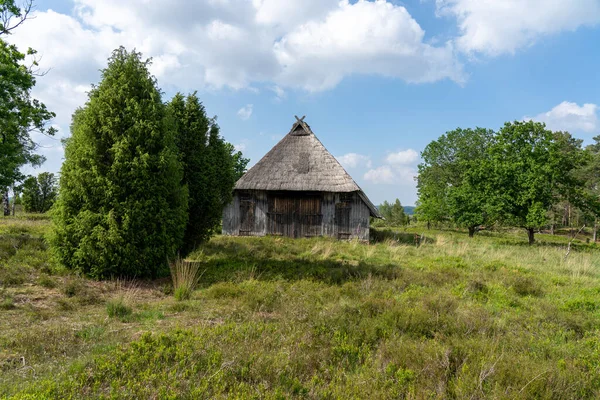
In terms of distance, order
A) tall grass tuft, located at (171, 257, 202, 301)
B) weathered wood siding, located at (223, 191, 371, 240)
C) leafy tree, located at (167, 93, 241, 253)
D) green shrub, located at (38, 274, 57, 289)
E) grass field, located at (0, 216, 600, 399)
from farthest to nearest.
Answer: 1. weathered wood siding, located at (223, 191, 371, 240)
2. leafy tree, located at (167, 93, 241, 253)
3. green shrub, located at (38, 274, 57, 289)
4. tall grass tuft, located at (171, 257, 202, 301)
5. grass field, located at (0, 216, 600, 399)

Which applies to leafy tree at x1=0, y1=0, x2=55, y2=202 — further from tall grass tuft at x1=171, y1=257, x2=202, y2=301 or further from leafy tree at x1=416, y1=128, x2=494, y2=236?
leafy tree at x1=416, y1=128, x2=494, y2=236

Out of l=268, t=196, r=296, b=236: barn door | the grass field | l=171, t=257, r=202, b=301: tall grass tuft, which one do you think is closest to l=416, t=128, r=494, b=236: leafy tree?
l=268, t=196, r=296, b=236: barn door

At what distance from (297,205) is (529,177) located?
13.7m

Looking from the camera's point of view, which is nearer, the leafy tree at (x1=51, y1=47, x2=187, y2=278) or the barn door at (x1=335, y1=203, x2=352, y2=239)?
the leafy tree at (x1=51, y1=47, x2=187, y2=278)

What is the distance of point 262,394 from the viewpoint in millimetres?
3330

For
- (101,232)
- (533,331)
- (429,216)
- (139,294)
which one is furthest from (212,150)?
(429,216)

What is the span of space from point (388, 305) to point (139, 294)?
4785 mm

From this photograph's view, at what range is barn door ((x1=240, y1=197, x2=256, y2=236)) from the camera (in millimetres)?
18753

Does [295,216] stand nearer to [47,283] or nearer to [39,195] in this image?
[47,283]

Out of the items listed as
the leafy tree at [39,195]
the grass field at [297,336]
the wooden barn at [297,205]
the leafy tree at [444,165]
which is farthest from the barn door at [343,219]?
the leafy tree at [39,195]

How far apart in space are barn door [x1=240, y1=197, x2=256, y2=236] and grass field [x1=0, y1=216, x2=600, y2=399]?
9.87 m

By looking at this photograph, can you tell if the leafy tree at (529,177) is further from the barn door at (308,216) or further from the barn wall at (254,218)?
the barn wall at (254,218)

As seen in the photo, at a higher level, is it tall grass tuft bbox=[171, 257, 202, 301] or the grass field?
tall grass tuft bbox=[171, 257, 202, 301]

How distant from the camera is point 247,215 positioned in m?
18.8
